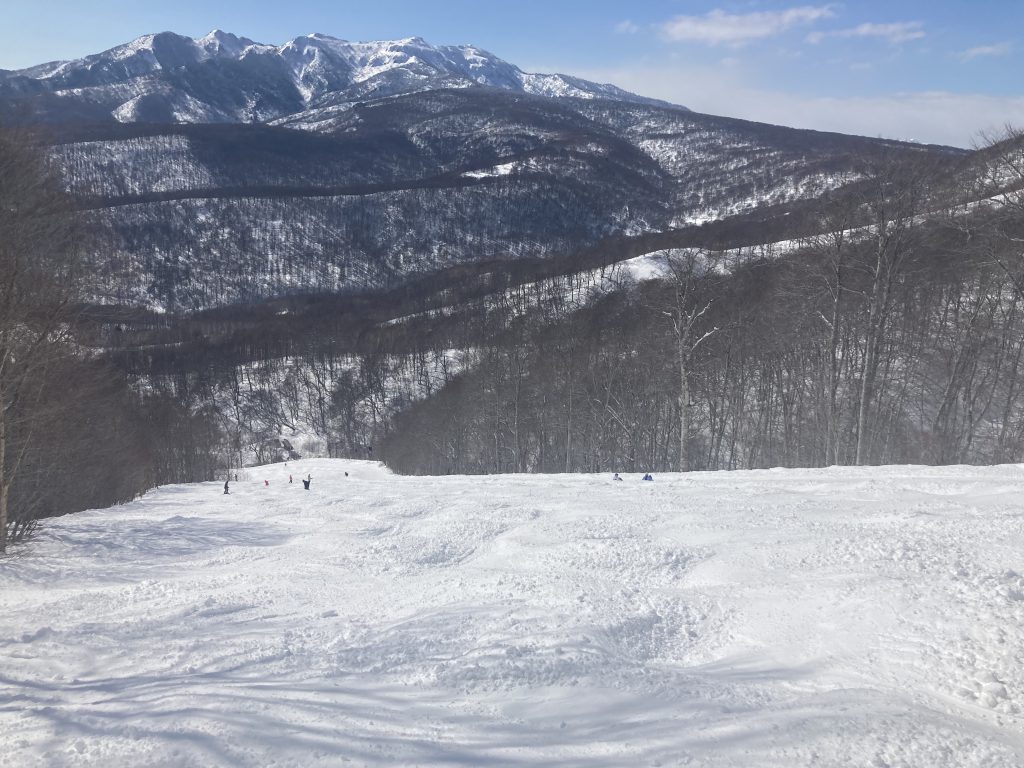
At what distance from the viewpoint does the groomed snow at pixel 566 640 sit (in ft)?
15.0

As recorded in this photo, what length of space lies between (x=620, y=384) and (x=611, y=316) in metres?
24.7

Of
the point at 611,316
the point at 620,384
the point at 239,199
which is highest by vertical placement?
the point at 239,199

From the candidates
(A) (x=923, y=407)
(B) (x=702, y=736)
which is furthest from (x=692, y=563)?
(A) (x=923, y=407)

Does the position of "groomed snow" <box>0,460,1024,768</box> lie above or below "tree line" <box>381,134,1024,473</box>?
below

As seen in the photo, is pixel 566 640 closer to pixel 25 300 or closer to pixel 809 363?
pixel 25 300

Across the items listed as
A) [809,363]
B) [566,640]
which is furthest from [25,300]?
[809,363]

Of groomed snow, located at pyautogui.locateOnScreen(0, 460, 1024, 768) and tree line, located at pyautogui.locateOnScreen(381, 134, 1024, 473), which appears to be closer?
groomed snow, located at pyautogui.locateOnScreen(0, 460, 1024, 768)

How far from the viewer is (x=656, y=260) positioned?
10150 centimetres

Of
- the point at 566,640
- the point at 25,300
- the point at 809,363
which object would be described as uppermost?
the point at 809,363

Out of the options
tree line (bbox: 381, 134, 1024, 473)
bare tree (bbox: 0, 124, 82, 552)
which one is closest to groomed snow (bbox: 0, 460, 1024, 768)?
bare tree (bbox: 0, 124, 82, 552)

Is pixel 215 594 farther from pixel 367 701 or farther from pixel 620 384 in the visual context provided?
pixel 620 384

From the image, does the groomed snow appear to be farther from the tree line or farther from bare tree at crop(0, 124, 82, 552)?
the tree line

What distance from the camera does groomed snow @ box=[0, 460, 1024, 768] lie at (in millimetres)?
4566

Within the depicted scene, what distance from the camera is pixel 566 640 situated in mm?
6270
